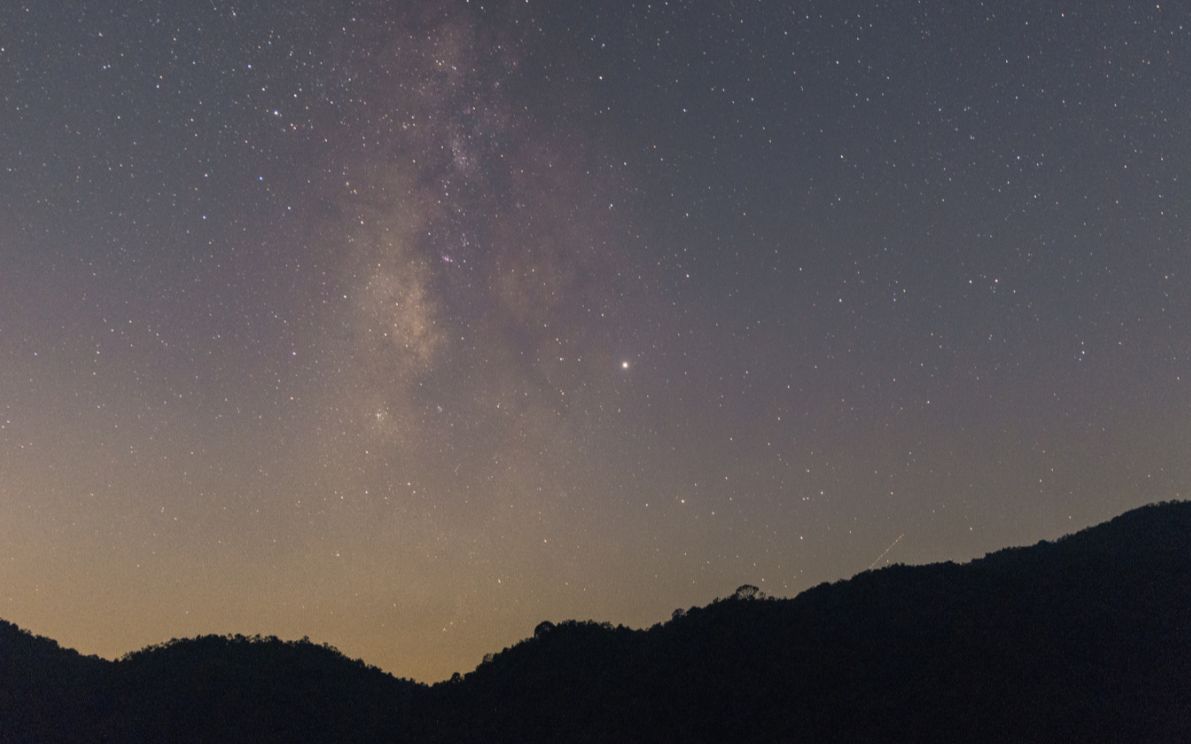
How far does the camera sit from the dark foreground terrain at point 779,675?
32188 mm

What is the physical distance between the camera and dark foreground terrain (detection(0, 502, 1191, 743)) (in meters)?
32.2

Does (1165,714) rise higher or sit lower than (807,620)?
lower

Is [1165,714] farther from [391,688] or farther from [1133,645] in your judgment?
[391,688]

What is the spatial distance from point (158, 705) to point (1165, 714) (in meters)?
43.3

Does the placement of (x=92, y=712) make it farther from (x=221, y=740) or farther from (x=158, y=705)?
(x=221, y=740)

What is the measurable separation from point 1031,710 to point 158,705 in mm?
39064

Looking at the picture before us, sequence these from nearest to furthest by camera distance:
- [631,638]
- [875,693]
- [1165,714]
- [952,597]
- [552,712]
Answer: [1165,714], [875,693], [552,712], [952,597], [631,638]

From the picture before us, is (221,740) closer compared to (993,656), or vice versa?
(993,656)

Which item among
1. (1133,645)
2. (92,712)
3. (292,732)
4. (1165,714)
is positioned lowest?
(1165,714)

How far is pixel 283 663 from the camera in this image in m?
48.1

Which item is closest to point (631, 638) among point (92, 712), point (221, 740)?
point (221, 740)

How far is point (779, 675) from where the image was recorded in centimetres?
3691

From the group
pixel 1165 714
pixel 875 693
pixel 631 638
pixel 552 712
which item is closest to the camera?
pixel 1165 714

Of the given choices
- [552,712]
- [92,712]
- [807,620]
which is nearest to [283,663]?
[92,712]
